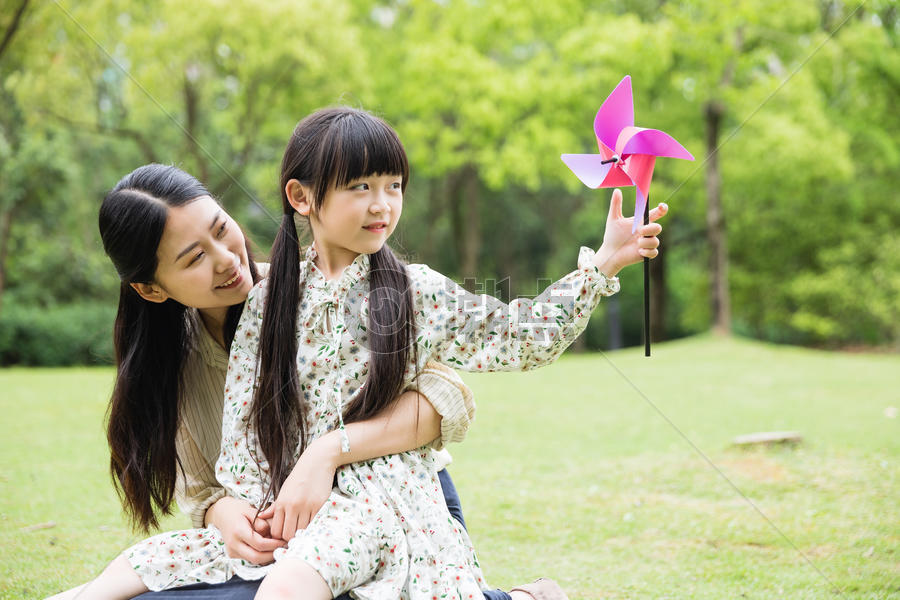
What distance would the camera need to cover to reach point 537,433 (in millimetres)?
6059

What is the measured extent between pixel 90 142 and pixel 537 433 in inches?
553

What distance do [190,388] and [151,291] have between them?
13.2 inches

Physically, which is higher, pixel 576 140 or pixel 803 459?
pixel 576 140

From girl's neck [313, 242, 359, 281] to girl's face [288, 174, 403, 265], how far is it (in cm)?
4

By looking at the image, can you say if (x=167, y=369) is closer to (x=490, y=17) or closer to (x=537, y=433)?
(x=537, y=433)

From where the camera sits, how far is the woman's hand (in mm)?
1931

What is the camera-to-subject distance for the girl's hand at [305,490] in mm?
1902

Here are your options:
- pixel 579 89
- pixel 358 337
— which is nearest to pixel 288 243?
pixel 358 337

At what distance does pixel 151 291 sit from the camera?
85.7 inches

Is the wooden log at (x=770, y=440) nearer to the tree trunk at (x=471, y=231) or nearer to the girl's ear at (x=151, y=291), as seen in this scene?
the girl's ear at (x=151, y=291)

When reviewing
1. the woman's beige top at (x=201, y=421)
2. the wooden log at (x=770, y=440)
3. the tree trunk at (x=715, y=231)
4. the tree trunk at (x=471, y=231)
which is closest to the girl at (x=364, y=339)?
the woman's beige top at (x=201, y=421)

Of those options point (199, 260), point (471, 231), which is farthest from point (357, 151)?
point (471, 231)

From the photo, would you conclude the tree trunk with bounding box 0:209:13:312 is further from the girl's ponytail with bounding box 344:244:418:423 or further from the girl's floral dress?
the girl's ponytail with bounding box 344:244:418:423

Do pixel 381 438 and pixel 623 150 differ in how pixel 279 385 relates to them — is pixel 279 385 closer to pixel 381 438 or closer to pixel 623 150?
pixel 381 438
